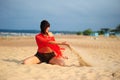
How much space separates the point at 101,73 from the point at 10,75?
2.21 metres

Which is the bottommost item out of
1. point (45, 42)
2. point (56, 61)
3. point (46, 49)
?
point (56, 61)

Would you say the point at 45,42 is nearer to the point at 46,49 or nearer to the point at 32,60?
the point at 46,49

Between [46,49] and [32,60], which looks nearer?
[32,60]

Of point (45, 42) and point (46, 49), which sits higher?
point (45, 42)

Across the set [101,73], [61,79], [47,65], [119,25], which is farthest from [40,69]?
[119,25]

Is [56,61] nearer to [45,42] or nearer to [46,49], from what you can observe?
[46,49]

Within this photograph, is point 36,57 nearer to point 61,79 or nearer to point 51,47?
point 51,47

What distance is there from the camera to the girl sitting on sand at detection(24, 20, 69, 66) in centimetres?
764

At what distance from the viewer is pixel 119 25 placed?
70.9 meters

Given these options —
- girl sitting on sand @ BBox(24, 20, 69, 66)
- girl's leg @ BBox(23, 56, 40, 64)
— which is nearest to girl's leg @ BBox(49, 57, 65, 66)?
girl sitting on sand @ BBox(24, 20, 69, 66)

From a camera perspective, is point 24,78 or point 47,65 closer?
point 24,78

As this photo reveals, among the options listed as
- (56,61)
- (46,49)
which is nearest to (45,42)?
(46,49)

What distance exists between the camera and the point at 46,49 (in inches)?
308

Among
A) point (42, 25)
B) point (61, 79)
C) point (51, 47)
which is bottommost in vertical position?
point (61, 79)
